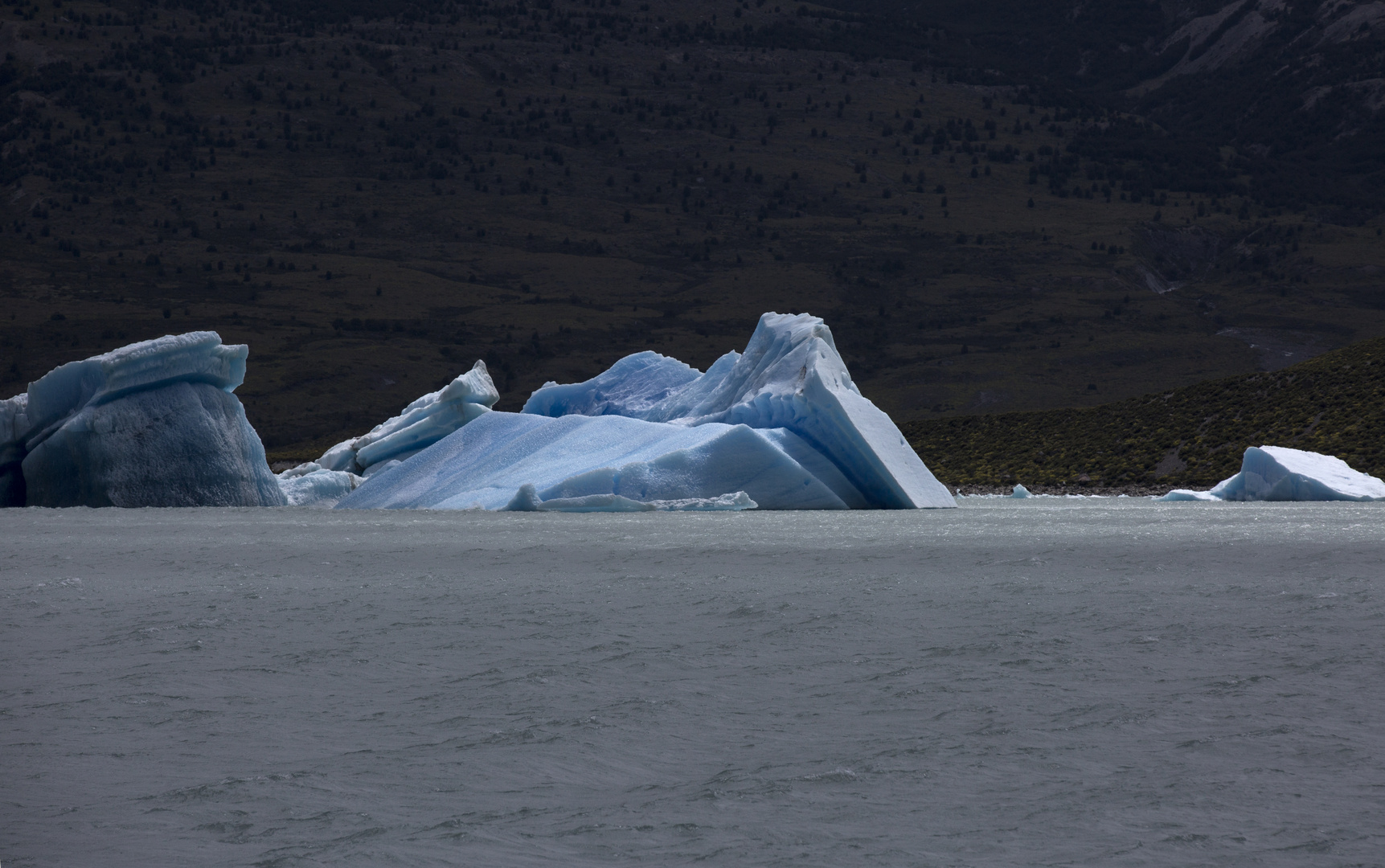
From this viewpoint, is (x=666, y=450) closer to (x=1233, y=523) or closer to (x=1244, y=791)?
(x=1233, y=523)

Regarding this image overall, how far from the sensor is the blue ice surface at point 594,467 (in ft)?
71.0

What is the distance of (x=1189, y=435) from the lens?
50469 millimetres

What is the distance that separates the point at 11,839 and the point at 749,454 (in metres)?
16.8

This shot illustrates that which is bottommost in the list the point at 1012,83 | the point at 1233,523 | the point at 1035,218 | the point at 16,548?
the point at 1233,523

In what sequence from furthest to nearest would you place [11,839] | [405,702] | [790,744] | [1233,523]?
[1233,523], [405,702], [790,744], [11,839]

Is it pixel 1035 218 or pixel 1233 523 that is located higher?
pixel 1035 218

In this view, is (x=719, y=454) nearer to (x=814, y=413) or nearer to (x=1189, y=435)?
(x=814, y=413)

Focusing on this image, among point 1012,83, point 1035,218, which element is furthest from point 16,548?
point 1012,83

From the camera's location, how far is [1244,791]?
591 centimetres

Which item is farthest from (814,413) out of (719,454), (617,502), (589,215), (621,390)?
(589,215)

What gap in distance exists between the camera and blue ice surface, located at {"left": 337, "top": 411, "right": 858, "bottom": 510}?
21.6 metres

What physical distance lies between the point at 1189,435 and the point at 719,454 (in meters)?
33.8

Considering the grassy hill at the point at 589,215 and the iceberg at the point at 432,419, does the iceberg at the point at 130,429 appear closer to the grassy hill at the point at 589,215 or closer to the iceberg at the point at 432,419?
the iceberg at the point at 432,419

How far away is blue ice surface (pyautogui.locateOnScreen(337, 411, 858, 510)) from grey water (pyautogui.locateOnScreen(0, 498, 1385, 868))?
7.09 metres
